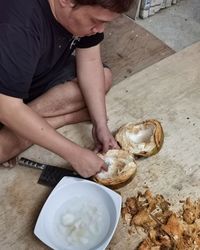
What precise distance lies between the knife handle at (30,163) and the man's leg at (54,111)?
0.03 metres

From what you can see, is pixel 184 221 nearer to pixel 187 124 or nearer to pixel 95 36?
pixel 187 124

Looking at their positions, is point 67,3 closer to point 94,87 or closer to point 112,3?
point 112,3

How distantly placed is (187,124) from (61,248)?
Answer: 597mm

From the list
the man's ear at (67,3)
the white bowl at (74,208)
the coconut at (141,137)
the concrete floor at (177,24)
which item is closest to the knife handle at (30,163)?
the white bowl at (74,208)

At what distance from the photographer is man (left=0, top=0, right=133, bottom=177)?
0.90m

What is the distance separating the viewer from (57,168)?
3.75 ft

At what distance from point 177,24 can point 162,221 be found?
1109 millimetres

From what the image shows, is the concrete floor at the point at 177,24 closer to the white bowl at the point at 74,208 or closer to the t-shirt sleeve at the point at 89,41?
the t-shirt sleeve at the point at 89,41

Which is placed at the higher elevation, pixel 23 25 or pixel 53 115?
pixel 23 25

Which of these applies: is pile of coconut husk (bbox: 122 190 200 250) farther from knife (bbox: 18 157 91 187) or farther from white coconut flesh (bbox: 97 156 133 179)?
knife (bbox: 18 157 91 187)

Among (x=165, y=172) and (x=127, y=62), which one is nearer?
(x=165, y=172)

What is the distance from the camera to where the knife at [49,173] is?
113 centimetres

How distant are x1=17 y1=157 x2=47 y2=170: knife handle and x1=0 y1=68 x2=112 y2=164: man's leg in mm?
34

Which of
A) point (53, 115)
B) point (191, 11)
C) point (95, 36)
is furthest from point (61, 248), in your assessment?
point (191, 11)
